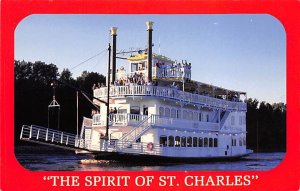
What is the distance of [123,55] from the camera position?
9953 millimetres

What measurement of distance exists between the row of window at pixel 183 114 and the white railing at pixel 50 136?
1.33m

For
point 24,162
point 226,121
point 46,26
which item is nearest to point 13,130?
point 24,162

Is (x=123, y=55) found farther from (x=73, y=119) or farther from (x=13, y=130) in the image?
(x=13, y=130)

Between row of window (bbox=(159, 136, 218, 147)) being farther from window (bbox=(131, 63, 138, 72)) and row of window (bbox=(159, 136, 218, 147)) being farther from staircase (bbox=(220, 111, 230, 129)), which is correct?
window (bbox=(131, 63, 138, 72))

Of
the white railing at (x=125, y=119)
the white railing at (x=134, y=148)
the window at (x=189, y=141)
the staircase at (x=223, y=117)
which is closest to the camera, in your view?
the white railing at (x=134, y=148)

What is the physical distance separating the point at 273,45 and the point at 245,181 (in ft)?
5.23

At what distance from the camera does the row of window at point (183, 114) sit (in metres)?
9.11

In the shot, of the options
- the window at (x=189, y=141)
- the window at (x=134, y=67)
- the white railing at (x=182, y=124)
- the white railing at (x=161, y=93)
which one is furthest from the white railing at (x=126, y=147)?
the window at (x=134, y=67)

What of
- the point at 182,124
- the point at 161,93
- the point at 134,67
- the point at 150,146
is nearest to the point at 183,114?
the point at 182,124

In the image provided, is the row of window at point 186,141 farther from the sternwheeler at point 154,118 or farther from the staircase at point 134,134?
the staircase at point 134,134

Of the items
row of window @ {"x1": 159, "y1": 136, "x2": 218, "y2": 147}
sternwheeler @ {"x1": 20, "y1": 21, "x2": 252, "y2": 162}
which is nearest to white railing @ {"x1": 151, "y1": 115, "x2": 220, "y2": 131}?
sternwheeler @ {"x1": 20, "y1": 21, "x2": 252, "y2": 162}

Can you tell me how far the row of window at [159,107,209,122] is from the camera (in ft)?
29.9

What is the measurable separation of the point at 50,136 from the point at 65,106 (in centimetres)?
67

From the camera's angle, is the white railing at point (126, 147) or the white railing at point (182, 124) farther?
the white railing at point (182, 124)
